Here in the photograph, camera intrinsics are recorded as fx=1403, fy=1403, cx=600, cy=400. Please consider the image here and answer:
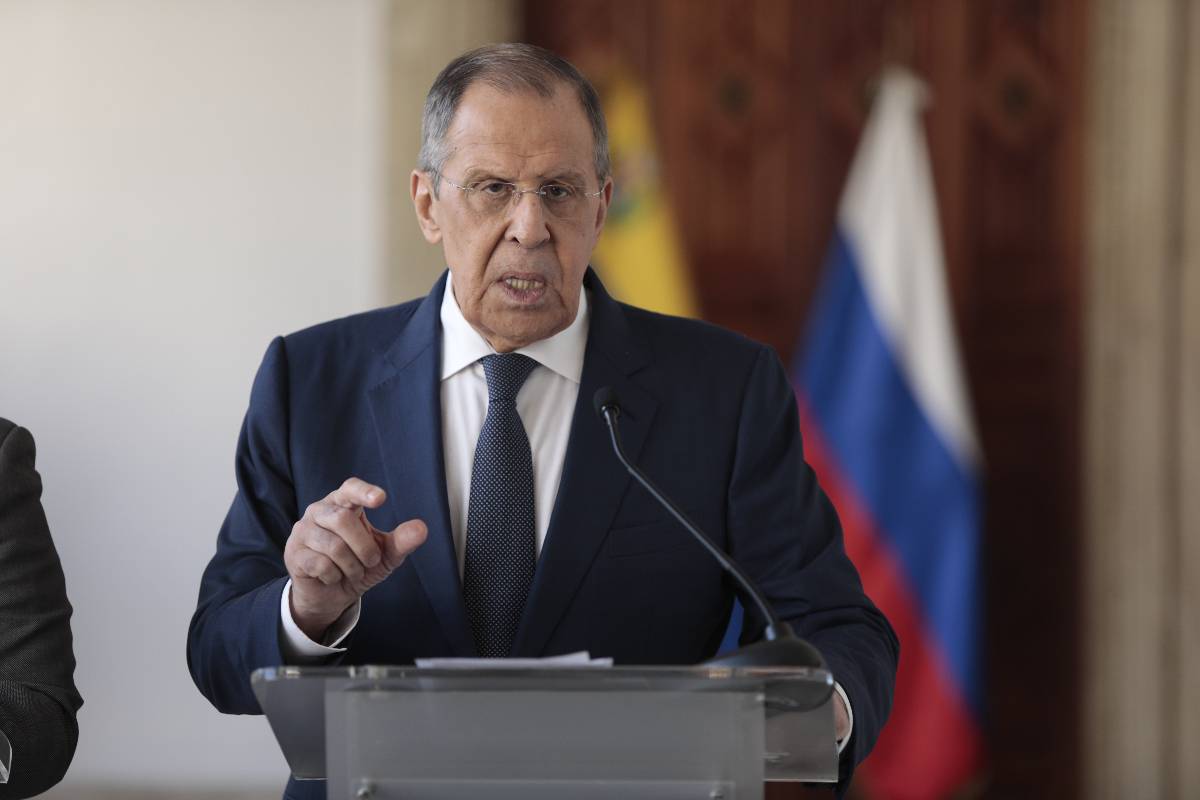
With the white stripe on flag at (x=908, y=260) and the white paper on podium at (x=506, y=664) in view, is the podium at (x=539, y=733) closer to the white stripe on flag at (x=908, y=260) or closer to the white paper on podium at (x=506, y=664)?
the white paper on podium at (x=506, y=664)

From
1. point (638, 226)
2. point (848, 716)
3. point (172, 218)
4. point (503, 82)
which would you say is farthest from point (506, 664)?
point (172, 218)

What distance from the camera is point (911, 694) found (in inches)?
174

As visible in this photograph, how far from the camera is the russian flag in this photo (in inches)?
173

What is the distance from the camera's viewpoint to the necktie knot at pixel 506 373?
7.53ft

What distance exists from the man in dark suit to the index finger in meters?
0.66

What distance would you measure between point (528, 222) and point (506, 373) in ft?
0.88

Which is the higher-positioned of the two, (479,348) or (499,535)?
(479,348)

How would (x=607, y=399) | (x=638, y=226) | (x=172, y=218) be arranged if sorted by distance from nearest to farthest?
(x=607, y=399) < (x=172, y=218) < (x=638, y=226)

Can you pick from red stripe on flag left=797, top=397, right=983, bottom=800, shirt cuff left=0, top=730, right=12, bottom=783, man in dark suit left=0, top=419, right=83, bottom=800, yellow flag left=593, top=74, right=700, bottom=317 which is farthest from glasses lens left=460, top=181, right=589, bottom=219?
yellow flag left=593, top=74, right=700, bottom=317

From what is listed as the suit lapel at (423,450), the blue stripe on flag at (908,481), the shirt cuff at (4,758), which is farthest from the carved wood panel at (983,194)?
the shirt cuff at (4,758)

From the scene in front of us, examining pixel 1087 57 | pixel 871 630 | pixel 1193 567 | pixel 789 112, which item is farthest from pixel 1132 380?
pixel 871 630

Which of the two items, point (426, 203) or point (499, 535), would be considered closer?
point (499, 535)

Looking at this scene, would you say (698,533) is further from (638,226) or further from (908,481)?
(638,226)

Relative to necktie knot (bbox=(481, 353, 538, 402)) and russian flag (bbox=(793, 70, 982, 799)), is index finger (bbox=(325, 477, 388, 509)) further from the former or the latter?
russian flag (bbox=(793, 70, 982, 799))
